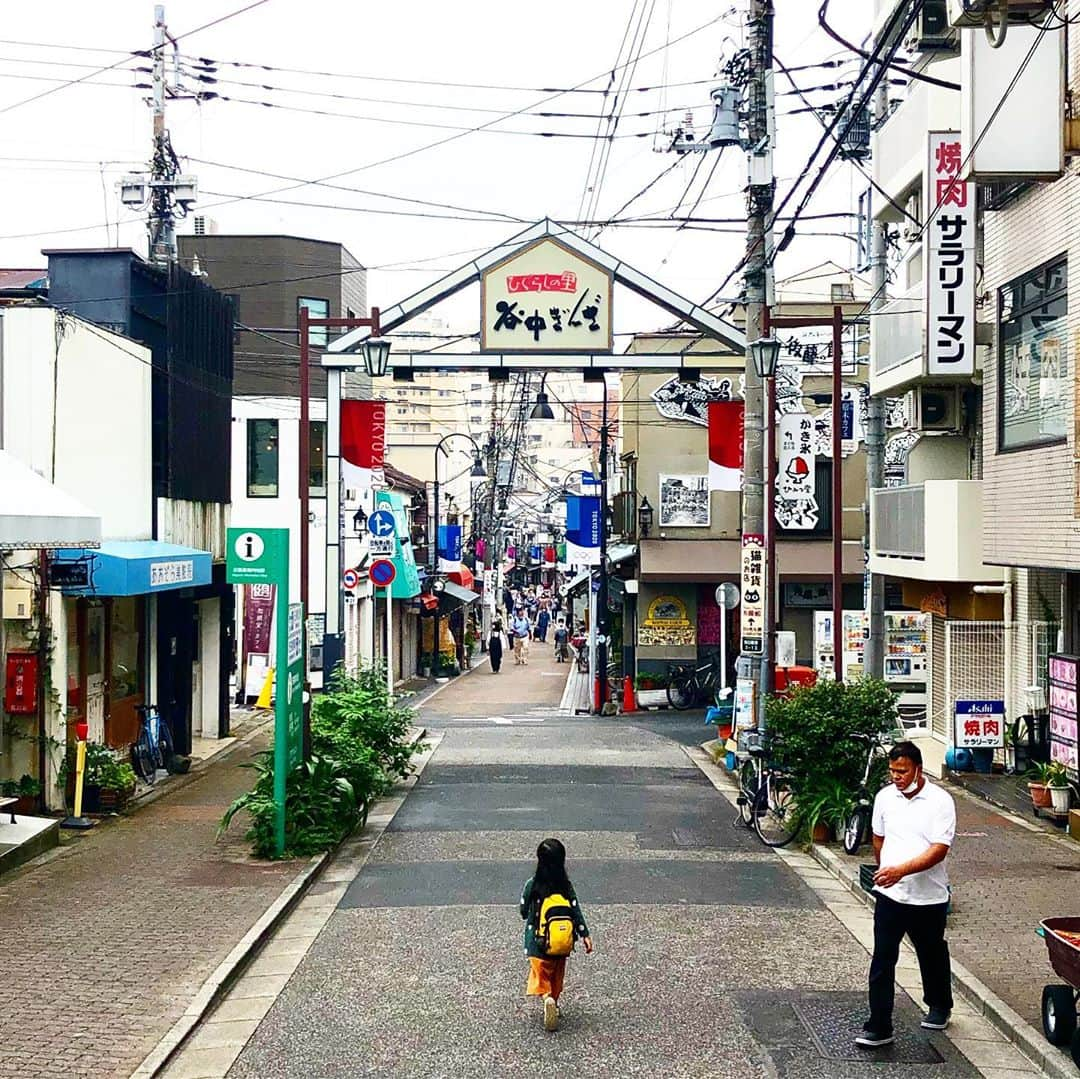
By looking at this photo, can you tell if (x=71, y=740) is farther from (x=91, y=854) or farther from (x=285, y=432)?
(x=285, y=432)

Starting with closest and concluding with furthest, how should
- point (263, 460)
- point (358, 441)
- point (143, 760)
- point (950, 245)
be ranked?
point (950, 245)
point (143, 760)
point (358, 441)
point (263, 460)

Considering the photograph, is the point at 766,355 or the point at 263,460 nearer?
the point at 766,355

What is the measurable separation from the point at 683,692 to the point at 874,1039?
103ft

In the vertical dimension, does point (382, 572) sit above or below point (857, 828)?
above

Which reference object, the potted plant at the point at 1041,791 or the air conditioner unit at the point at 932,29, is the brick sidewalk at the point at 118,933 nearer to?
the potted plant at the point at 1041,791

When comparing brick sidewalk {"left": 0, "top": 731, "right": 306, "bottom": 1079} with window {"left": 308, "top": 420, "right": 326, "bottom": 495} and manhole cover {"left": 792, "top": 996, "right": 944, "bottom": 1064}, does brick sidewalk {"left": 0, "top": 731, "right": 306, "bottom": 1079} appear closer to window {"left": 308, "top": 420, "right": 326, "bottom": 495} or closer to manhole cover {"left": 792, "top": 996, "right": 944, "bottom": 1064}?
manhole cover {"left": 792, "top": 996, "right": 944, "bottom": 1064}

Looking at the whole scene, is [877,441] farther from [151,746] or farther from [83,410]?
[83,410]

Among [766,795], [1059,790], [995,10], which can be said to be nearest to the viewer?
[995,10]

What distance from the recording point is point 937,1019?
8812mm

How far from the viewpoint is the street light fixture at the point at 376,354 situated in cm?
2303

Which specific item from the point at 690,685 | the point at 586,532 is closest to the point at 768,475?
the point at 586,532

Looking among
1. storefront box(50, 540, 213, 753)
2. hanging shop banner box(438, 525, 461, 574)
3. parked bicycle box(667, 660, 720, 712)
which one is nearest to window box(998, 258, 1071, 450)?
storefront box(50, 540, 213, 753)

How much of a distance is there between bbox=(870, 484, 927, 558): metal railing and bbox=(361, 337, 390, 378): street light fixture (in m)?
8.25

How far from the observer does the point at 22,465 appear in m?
15.4
